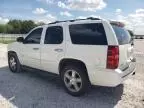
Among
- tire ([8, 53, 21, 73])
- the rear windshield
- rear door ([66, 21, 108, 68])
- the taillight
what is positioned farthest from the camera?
tire ([8, 53, 21, 73])

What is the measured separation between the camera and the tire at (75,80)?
5.07 meters

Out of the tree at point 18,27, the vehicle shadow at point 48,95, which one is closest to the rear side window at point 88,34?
the vehicle shadow at point 48,95

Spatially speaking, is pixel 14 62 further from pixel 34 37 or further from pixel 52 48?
pixel 52 48

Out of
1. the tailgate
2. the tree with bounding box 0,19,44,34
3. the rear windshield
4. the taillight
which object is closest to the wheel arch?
the taillight

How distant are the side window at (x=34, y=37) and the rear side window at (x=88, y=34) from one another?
1509 millimetres

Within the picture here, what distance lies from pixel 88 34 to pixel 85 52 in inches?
18.3

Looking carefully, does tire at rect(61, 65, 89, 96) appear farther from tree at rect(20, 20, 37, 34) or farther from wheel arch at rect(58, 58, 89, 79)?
tree at rect(20, 20, 37, 34)

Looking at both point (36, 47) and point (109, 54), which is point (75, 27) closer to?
point (109, 54)

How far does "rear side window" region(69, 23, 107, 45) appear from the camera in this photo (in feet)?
15.5

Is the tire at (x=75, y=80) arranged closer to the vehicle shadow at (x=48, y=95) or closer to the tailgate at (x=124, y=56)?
the vehicle shadow at (x=48, y=95)

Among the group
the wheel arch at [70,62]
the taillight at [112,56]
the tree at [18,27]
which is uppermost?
the tree at [18,27]

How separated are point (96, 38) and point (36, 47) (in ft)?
8.05

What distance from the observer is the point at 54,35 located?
5.92 meters

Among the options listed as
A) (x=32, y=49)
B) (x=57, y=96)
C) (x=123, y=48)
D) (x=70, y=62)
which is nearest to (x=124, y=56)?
(x=123, y=48)
